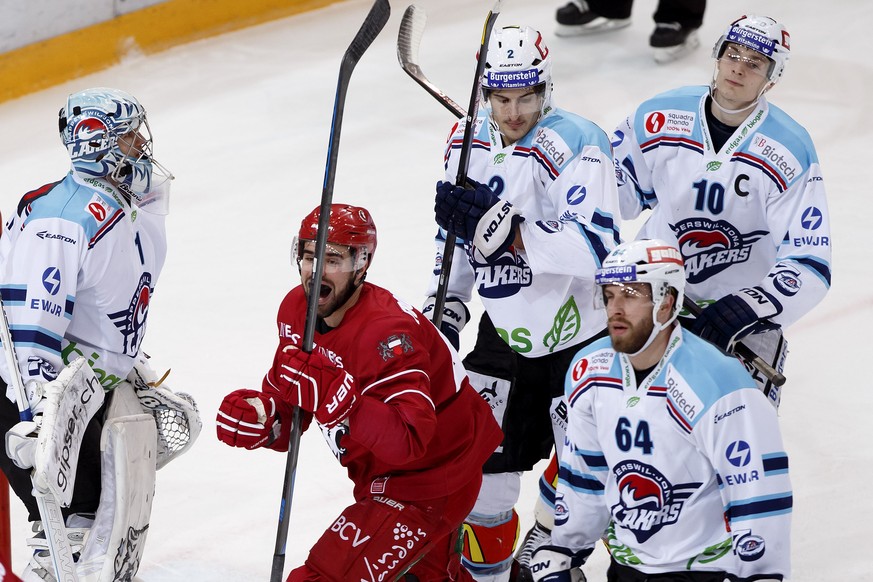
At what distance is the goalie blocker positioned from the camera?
105 inches

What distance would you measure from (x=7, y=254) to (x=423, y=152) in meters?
3.38

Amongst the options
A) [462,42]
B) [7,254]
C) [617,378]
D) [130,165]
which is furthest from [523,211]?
[462,42]

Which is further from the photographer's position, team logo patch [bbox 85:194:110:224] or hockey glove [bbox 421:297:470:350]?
hockey glove [bbox 421:297:470:350]

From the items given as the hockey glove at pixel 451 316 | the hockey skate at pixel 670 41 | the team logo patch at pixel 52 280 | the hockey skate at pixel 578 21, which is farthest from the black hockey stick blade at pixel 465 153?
the hockey skate at pixel 578 21

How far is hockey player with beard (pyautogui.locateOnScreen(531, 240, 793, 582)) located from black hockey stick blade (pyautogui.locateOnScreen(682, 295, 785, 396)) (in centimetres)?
32

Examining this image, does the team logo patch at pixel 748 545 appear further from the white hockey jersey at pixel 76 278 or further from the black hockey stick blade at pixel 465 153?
the white hockey jersey at pixel 76 278

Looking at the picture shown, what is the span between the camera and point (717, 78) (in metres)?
3.16

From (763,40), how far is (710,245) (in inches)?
19.6

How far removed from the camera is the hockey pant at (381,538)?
2713mm

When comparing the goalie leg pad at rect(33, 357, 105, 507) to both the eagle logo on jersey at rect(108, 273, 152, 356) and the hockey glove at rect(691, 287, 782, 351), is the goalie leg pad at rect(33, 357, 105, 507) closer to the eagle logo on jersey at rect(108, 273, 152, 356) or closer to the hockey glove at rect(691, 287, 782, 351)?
the eagle logo on jersey at rect(108, 273, 152, 356)

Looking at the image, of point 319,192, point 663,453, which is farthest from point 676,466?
point 319,192

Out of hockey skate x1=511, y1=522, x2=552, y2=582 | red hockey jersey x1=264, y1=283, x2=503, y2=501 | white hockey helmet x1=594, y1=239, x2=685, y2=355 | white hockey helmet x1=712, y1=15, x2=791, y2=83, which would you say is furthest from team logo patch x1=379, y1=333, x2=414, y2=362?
white hockey helmet x1=712, y1=15, x2=791, y2=83

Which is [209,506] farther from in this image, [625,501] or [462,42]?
[462,42]

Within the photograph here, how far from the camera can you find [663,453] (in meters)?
2.53
